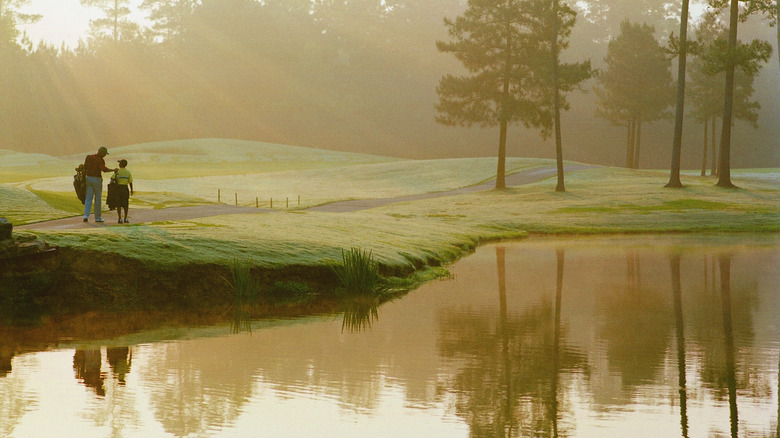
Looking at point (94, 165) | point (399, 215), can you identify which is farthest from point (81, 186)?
point (399, 215)

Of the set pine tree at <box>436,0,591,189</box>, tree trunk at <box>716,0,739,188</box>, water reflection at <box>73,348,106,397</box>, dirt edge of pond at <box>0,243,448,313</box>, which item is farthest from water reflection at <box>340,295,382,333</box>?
pine tree at <box>436,0,591,189</box>

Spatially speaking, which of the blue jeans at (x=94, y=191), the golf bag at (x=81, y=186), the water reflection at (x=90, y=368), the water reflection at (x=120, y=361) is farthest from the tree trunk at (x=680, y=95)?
the water reflection at (x=90, y=368)

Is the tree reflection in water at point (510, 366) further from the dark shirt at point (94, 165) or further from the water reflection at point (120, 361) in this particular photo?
the dark shirt at point (94, 165)

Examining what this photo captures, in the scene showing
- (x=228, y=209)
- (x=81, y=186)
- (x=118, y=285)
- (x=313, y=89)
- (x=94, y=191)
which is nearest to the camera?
(x=118, y=285)

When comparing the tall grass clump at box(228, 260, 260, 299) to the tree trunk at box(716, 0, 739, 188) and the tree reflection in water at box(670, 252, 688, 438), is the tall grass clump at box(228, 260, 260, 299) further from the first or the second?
the tree trunk at box(716, 0, 739, 188)

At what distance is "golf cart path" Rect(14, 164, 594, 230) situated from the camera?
24.4 m

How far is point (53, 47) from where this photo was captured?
316ft

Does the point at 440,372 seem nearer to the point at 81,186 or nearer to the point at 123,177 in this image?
the point at 123,177

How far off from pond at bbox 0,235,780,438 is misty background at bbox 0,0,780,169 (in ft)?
265

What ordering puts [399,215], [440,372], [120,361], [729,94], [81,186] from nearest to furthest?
1. [440,372]
2. [120,361]
3. [81,186]
4. [399,215]
5. [729,94]

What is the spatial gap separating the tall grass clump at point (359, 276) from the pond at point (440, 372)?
0.86 m

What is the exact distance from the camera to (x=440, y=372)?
34.8 feet

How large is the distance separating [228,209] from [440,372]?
79.5 feet

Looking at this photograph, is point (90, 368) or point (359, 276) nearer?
point (90, 368)
